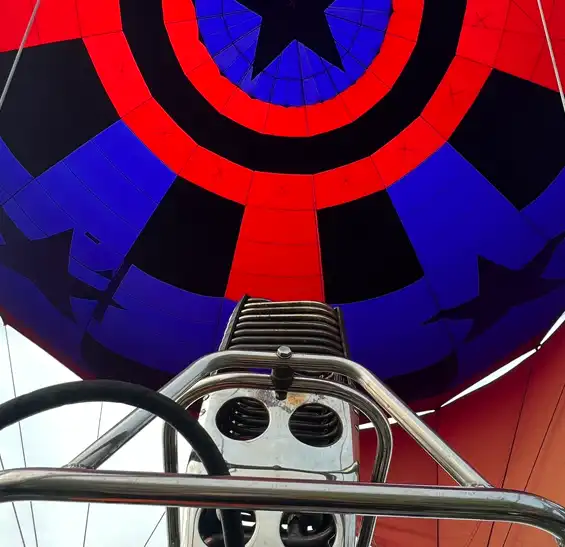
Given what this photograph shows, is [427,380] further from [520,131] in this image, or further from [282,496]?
[282,496]

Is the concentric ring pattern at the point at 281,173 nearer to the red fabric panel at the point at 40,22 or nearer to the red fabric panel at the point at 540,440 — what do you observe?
the red fabric panel at the point at 40,22

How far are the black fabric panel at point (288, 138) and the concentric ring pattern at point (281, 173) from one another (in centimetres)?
1

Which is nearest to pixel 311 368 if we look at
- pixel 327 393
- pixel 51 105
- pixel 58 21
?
pixel 327 393

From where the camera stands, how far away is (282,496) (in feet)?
2.48

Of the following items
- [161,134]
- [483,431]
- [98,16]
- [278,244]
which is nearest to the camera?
[98,16]

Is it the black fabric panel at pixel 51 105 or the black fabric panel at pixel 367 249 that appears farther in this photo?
the black fabric panel at pixel 367 249

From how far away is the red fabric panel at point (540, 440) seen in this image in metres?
3.91

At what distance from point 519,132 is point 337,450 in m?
3.08

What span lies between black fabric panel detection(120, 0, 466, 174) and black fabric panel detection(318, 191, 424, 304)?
32 cm

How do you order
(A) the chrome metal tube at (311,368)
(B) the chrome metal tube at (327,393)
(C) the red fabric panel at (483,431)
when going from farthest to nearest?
(C) the red fabric panel at (483,431)
(B) the chrome metal tube at (327,393)
(A) the chrome metal tube at (311,368)

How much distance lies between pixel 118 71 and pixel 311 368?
11.1ft

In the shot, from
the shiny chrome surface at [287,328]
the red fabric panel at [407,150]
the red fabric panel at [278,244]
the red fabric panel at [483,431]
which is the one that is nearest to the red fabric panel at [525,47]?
the red fabric panel at [407,150]

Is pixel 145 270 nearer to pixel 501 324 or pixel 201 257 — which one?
pixel 201 257

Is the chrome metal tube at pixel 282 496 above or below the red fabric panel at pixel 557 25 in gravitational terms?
below
